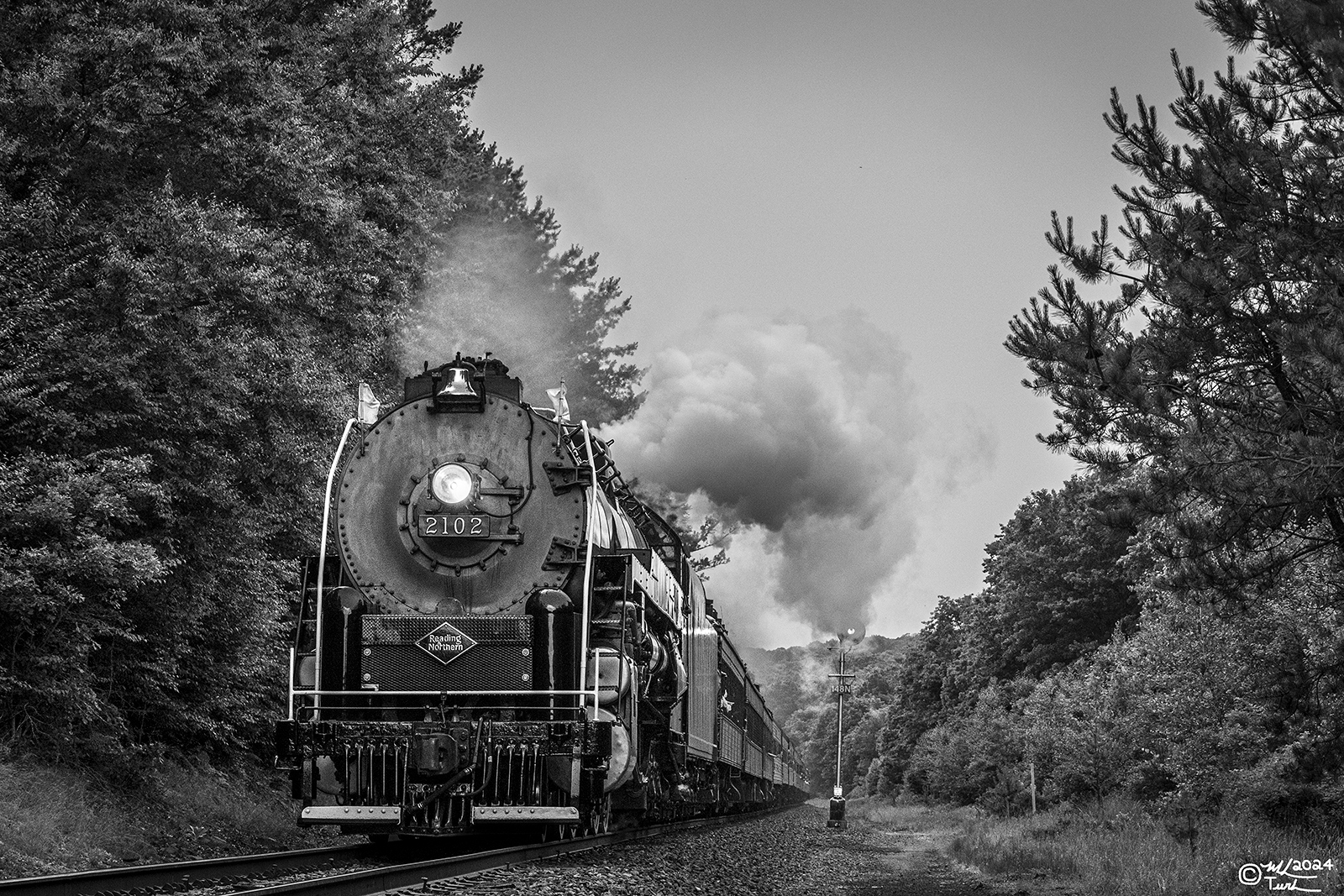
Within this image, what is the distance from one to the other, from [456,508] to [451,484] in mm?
243

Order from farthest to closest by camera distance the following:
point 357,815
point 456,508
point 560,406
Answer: point 560,406
point 456,508
point 357,815

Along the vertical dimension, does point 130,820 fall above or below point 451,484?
below

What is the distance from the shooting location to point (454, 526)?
11.5 meters

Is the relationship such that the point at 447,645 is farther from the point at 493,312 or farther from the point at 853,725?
the point at 853,725

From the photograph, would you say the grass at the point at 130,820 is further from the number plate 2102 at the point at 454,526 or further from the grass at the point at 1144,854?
the grass at the point at 1144,854

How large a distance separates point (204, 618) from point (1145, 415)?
11341 millimetres

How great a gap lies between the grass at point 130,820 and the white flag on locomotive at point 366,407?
4.45 meters

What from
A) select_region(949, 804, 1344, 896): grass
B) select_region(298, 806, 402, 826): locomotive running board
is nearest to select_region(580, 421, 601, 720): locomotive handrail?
select_region(298, 806, 402, 826): locomotive running board

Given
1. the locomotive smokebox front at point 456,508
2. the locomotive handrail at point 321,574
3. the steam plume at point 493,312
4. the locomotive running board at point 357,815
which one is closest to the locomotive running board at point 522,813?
the locomotive running board at point 357,815

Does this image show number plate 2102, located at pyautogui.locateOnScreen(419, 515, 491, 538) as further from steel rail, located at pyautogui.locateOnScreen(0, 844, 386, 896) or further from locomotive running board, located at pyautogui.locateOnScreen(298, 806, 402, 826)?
steel rail, located at pyautogui.locateOnScreen(0, 844, 386, 896)

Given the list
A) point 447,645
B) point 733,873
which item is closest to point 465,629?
point 447,645

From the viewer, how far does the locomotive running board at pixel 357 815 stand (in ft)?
33.6

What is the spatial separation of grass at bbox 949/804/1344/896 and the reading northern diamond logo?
6.00m

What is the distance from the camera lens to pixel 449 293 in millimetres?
26688
